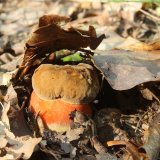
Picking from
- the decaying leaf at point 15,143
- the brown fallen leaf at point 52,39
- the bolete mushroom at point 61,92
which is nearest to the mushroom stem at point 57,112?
the bolete mushroom at point 61,92

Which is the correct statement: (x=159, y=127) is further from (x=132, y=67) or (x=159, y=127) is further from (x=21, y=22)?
(x=21, y=22)

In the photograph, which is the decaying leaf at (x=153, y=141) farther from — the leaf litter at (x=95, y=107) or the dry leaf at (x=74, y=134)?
the dry leaf at (x=74, y=134)

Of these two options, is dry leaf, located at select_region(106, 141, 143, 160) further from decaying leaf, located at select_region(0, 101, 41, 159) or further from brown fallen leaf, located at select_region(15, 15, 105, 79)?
brown fallen leaf, located at select_region(15, 15, 105, 79)

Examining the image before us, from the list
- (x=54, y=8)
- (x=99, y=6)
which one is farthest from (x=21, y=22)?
(x=99, y=6)

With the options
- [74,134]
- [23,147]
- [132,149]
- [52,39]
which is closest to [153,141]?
[132,149]

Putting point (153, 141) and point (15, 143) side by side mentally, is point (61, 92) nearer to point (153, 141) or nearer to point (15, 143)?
point (15, 143)

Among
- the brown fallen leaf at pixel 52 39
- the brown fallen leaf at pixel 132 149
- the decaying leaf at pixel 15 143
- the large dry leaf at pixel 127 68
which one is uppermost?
the brown fallen leaf at pixel 52 39

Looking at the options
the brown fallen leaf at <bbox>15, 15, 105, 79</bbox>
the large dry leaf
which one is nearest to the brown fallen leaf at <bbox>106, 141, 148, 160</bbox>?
the large dry leaf
